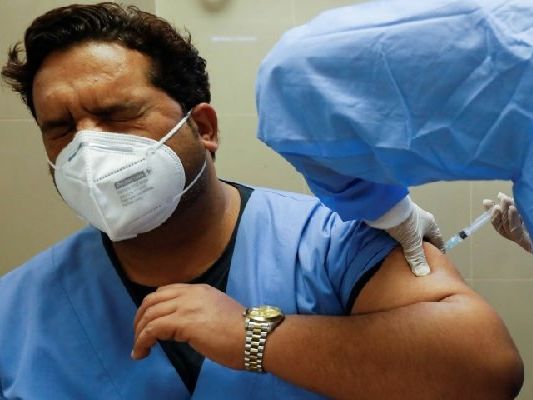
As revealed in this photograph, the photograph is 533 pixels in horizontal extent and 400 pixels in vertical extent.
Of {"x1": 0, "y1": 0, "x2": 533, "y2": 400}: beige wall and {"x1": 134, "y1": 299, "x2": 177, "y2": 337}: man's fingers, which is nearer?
{"x1": 134, "y1": 299, "x2": 177, "y2": 337}: man's fingers

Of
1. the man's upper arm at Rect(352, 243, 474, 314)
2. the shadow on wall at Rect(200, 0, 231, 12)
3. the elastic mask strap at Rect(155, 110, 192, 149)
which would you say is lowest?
the man's upper arm at Rect(352, 243, 474, 314)

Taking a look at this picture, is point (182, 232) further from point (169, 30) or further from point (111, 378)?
point (169, 30)

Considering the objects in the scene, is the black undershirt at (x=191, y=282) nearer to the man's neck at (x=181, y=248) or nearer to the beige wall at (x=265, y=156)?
the man's neck at (x=181, y=248)

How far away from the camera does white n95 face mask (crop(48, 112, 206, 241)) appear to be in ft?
3.25

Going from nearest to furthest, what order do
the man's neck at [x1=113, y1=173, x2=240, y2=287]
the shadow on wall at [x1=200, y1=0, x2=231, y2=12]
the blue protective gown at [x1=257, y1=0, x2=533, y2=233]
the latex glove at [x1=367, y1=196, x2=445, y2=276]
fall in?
the blue protective gown at [x1=257, y1=0, x2=533, y2=233], the latex glove at [x1=367, y1=196, x2=445, y2=276], the man's neck at [x1=113, y1=173, x2=240, y2=287], the shadow on wall at [x1=200, y1=0, x2=231, y2=12]

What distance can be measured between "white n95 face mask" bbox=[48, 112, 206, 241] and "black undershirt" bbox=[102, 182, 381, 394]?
0.12 meters

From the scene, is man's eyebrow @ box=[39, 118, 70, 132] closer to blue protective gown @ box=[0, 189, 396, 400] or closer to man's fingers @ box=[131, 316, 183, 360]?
blue protective gown @ box=[0, 189, 396, 400]

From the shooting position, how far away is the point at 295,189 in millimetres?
1852

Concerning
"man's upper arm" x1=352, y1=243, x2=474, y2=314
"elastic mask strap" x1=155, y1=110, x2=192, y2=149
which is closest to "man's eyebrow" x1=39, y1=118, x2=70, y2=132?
"elastic mask strap" x1=155, y1=110, x2=192, y2=149

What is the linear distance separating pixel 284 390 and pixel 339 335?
16 centimetres

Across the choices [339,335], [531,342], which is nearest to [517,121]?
[339,335]

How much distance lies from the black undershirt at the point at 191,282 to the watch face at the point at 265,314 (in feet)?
A: 0.44

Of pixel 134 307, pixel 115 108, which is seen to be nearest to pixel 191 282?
pixel 134 307

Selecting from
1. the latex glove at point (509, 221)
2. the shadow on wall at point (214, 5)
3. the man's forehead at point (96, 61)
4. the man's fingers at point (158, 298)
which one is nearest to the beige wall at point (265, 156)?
the shadow on wall at point (214, 5)
